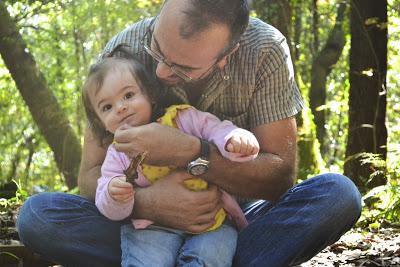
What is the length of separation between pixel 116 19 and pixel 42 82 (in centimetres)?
301

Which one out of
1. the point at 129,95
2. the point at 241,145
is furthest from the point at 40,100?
the point at 241,145

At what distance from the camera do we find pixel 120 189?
253cm

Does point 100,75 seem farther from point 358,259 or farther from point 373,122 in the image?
point 373,122

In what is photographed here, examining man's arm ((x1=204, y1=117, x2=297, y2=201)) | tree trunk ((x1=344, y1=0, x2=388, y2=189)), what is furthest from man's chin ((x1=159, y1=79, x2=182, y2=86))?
tree trunk ((x1=344, y1=0, x2=388, y2=189))

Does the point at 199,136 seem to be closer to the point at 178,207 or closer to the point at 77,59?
the point at 178,207

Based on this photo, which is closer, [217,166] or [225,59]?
[217,166]

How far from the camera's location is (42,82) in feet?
26.0

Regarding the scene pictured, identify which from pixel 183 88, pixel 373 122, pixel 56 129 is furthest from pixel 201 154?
pixel 56 129

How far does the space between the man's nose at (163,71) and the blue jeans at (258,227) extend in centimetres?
69

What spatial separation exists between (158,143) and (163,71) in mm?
334

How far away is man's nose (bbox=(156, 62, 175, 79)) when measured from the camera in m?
2.79

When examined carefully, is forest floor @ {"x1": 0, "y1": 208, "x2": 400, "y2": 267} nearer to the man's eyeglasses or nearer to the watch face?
the watch face

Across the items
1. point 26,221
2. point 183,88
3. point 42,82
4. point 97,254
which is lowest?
point 42,82

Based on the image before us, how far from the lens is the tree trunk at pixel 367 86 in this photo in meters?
6.05
